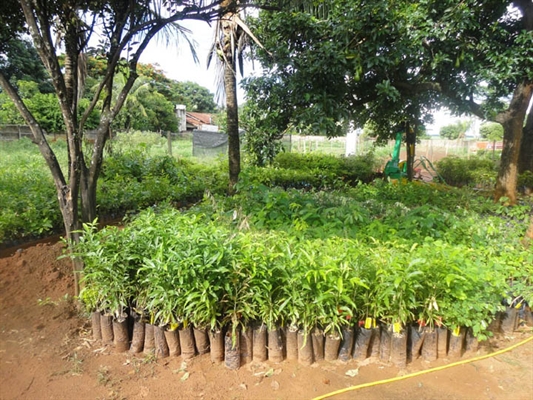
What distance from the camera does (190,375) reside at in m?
2.21

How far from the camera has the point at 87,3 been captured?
9.08ft

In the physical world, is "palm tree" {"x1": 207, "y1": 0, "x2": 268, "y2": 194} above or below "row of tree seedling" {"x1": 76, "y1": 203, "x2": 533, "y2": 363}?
above

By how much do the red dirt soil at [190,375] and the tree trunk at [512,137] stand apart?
15.8ft

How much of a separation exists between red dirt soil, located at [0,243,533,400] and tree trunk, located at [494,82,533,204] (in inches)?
190

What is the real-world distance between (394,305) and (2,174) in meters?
6.78

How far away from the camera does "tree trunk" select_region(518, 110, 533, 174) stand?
8.45 m

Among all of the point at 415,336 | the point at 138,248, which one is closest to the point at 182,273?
the point at 138,248

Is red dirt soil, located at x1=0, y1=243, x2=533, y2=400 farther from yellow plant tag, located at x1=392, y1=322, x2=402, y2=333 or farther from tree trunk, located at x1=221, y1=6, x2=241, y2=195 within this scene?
tree trunk, located at x1=221, y1=6, x2=241, y2=195

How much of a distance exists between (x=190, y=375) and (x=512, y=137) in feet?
22.8

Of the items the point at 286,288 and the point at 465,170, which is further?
the point at 465,170

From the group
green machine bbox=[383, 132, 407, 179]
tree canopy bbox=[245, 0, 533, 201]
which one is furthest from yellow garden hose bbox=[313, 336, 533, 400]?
green machine bbox=[383, 132, 407, 179]

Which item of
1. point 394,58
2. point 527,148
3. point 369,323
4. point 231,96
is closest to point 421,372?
point 369,323

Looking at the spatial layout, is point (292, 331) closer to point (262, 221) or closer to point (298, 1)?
point (262, 221)

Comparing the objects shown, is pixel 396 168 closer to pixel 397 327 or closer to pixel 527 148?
pixel 527 148
